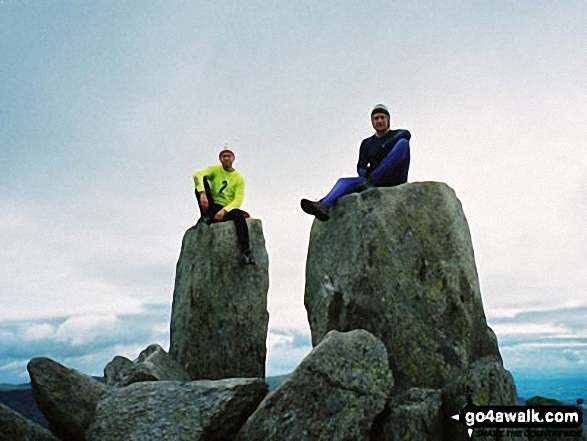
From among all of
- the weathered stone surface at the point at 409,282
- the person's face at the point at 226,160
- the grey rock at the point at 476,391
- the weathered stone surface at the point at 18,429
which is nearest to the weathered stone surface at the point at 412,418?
the grey rock at the point at 476,391

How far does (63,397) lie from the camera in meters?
13.0

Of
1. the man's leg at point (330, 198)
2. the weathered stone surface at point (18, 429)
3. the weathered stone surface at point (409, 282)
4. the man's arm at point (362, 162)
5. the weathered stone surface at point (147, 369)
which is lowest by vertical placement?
the weathered stone surface at point (18, 429)

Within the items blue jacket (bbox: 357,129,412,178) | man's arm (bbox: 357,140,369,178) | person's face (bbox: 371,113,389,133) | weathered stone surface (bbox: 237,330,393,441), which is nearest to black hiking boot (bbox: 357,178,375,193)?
blue jacket (bbox: 357,129,412,178)

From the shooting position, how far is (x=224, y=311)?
17.0 metres

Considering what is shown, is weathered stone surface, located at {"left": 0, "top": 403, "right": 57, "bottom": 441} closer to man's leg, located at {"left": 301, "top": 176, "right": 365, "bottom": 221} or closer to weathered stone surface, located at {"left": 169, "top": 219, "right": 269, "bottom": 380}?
weathered stone surface, located at {"left": 169, "top": 219, "right": 269, "bottom": 380}

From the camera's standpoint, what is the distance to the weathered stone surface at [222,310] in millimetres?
17016

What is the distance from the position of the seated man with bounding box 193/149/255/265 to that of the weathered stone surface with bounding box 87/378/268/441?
6269 millimetres

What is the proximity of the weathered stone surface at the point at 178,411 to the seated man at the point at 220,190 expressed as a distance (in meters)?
6.27

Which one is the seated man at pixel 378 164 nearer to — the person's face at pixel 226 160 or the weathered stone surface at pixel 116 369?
the person's face at pixel 226 160

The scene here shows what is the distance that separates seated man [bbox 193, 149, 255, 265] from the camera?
17625 mm

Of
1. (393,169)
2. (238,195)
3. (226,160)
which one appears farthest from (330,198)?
(226,160)

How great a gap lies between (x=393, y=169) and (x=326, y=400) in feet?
17.4

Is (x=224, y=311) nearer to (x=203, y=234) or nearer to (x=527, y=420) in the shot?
(x=203, y=234)

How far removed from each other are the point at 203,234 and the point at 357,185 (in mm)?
5006
